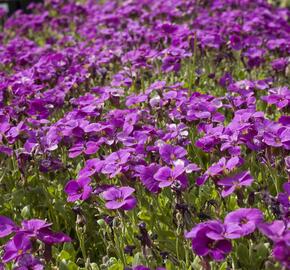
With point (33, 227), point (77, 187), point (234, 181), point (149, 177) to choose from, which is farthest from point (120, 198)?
point (234, 181)

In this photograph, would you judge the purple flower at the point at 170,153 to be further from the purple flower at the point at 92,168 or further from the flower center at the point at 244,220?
the flower center at the point at 244,220

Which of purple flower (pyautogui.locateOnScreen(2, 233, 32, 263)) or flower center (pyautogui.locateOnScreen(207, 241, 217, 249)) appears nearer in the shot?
flower center (pyautogui.locateOnScreen(207, 241, 217, 249))

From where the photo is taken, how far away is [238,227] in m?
2.14

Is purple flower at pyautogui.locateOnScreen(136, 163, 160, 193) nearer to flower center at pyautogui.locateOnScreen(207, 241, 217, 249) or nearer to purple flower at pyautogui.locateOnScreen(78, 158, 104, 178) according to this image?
purple flower at pyautogui.locateOnScreen(78, 158, 104, 178)

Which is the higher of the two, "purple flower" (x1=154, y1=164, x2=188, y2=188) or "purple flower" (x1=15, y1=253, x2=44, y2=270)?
"purple flower" (x1=154, y1=164, x2=188, y2=188)

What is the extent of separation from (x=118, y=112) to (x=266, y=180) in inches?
44.2

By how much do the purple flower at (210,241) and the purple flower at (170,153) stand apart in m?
0.78

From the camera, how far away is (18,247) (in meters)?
2.33

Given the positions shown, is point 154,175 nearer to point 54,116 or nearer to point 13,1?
point 54,116

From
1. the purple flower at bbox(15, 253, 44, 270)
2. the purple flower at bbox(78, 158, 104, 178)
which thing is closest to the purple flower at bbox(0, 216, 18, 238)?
the purple flower at bbox(15, 253, 44, 270)

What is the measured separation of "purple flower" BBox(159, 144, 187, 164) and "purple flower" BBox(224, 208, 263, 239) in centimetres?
69

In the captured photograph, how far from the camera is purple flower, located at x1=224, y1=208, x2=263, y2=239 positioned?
6.97ft

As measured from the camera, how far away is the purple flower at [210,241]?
2.07 m

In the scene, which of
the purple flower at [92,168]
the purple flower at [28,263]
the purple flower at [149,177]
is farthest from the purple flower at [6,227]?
the purple flower at [149,177]
